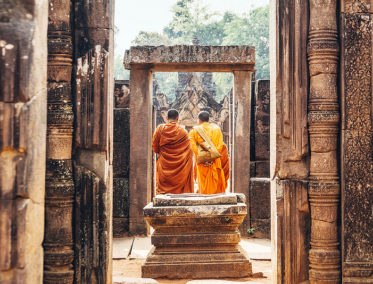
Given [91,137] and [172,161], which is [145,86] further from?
[91,137]

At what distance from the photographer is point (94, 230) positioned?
3561 mm

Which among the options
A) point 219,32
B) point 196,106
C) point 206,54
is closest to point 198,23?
point 219,32

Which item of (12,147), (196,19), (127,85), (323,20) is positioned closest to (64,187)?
(12,147)

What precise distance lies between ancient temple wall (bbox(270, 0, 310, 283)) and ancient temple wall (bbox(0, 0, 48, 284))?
→ 2.06m

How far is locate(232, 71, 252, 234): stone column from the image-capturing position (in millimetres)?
7766

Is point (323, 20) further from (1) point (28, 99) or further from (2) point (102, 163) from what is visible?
(1) point (28, 99)

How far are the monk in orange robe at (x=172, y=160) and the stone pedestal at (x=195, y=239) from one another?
2317 mm

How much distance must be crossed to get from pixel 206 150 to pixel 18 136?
17.7 feet

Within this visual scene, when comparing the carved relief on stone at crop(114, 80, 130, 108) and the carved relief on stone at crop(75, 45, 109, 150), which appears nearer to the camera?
the carved relief on stone at crop(75, 45, 109, 150)

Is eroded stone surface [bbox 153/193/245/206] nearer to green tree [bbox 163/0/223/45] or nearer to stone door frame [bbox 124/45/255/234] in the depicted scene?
stone door frame [bbox 124/45/255/234]

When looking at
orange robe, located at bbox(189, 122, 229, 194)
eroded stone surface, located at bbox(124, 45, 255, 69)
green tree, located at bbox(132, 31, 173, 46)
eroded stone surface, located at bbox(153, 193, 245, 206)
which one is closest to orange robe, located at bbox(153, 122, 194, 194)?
orange robe, located at bbox(189, 122, 229, 194)

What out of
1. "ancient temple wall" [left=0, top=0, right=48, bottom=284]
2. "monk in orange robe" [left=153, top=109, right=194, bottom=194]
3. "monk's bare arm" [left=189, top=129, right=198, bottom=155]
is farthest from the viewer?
"monk's bare arm" [left=189, top=129, right=198, bottom=155]

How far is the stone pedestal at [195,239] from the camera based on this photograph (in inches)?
196

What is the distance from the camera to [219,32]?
38688 mm
